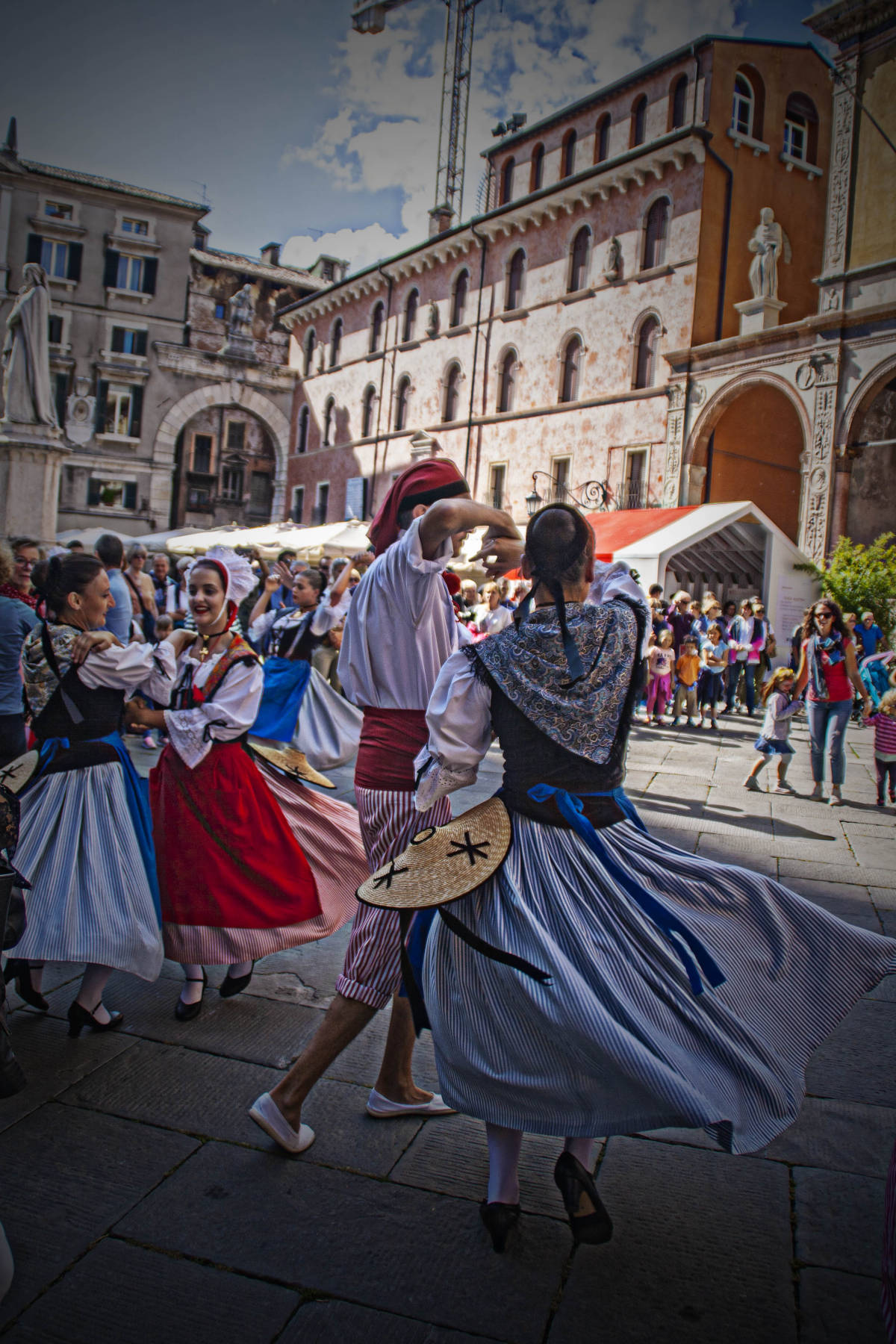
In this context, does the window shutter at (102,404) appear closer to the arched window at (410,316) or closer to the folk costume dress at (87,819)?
the arched window at (410,316)

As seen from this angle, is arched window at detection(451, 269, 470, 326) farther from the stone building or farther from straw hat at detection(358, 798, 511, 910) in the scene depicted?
straw hat at detection(358, 798, 511, 910)

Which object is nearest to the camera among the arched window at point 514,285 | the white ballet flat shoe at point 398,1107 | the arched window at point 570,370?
the white ballet flat shoe at point 398,1107

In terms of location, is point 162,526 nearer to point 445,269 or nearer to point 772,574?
point 445,269

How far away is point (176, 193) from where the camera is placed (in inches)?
1475

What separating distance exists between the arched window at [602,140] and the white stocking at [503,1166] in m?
28.9

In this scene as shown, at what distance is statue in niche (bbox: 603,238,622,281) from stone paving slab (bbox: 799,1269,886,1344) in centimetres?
2533

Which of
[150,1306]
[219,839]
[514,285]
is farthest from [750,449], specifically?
[150,1306]

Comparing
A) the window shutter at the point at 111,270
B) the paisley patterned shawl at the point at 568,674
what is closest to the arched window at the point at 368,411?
the window shutter at the point at 111,270

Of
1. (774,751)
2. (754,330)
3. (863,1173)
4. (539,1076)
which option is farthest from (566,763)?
(754,330)

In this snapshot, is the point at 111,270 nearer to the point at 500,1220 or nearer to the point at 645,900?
the point at 645,900

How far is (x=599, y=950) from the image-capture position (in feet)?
7.09

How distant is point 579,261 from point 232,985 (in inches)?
1037

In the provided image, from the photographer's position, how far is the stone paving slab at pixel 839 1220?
2.20m

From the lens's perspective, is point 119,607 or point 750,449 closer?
point 119,607
